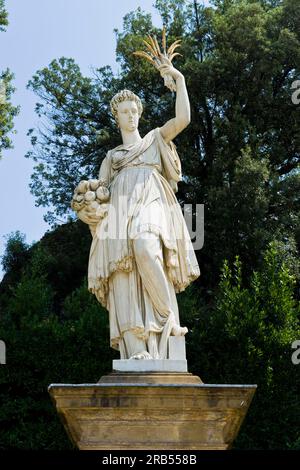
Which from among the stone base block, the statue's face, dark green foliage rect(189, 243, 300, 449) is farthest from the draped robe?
dark green foliage rect(189, 243, 300, 449)

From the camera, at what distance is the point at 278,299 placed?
1435 cm

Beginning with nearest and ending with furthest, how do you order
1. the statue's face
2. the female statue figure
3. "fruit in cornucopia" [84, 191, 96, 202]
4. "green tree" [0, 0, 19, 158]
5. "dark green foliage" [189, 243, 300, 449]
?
1. the female statue figure
2. "fruit in cornucopia" [84, 191, 96, 202]
3. the statue's face
4. "dark green foliage" [189, 243, 300, 449]
5. "green tree" [0, 0, 19, 158]

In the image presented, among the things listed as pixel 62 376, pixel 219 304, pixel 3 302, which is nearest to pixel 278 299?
pixel 219 304

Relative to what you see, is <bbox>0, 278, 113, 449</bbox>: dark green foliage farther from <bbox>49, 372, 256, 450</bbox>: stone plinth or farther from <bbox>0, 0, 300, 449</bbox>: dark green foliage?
<bbox>49, 372, 256, 450</bbox>: stone plinth

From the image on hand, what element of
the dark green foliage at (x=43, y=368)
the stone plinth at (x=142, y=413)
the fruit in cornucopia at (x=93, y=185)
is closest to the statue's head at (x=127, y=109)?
the fruit in cornucopia at (x=93, y=185)

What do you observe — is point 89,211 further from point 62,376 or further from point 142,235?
point 62,376

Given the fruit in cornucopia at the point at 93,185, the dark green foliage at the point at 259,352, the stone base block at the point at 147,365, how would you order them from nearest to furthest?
the stone base block at the point at 147,365, the fruit in cornucopia at the point at 93,185, the dark green foliage at the point at 259,352

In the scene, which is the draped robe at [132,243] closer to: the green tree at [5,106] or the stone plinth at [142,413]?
the stone plinth at [142,413]

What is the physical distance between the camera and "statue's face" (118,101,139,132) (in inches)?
316

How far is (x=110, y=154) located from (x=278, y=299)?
7194 mm

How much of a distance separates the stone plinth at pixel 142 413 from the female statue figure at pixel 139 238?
642mm

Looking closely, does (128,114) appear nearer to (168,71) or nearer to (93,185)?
(168,71)

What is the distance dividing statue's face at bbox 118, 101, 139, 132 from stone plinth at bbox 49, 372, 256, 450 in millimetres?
2859

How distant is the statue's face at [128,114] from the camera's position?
8023 millimetres
